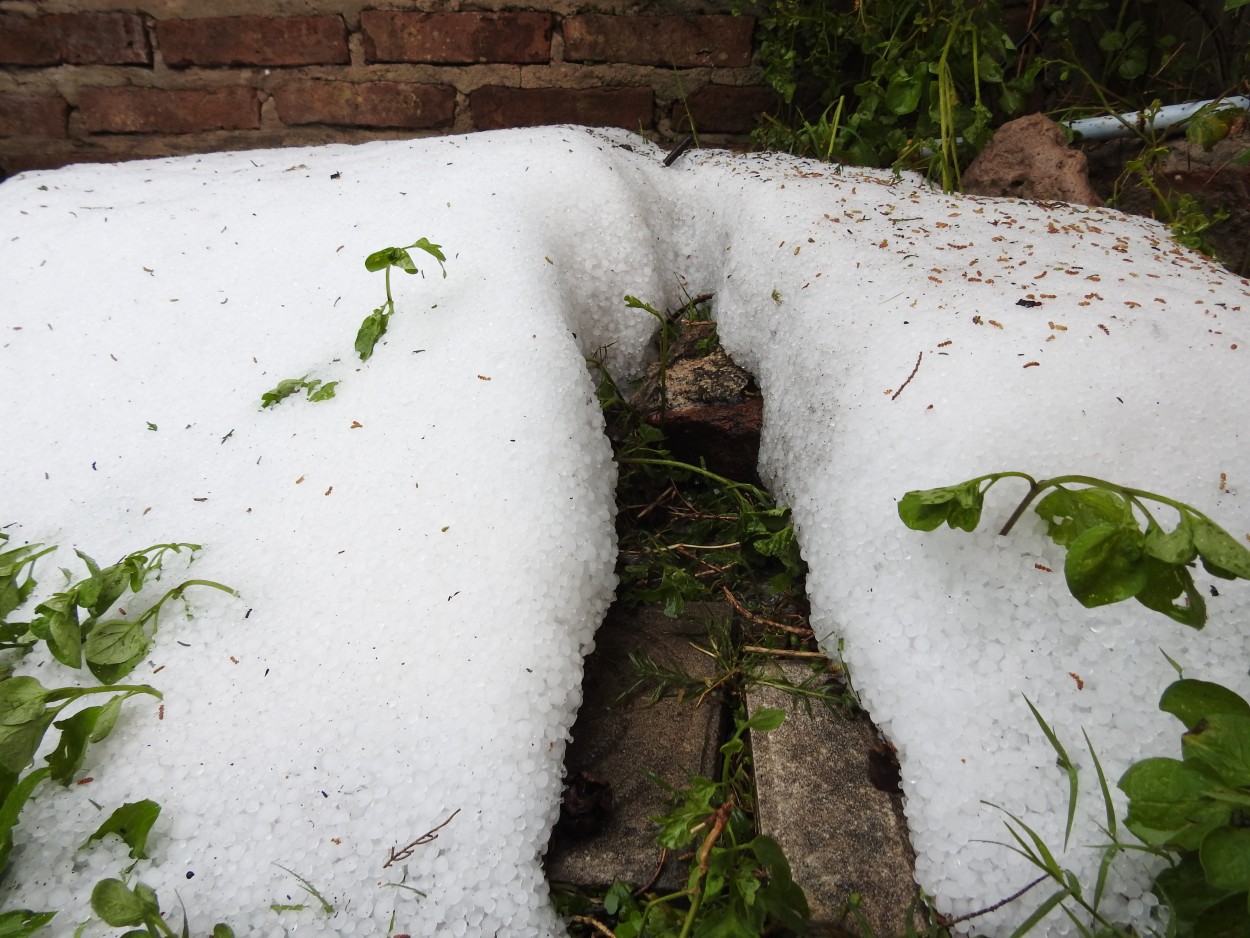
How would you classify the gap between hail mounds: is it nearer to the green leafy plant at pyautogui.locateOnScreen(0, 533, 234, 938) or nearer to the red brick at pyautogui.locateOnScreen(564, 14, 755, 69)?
the green leafy plant at pyautogui.locateOnScreen(0, 533, 234, 938)

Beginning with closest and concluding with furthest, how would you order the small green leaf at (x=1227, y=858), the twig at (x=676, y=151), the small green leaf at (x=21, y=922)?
the small green leaf at (x=1227, y=858), the small green leaf at (x=21, y=922), the twig at (x=676, y=151)

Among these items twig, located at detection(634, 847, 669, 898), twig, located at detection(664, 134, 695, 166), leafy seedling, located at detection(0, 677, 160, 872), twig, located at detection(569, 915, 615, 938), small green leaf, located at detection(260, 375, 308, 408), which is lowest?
twig, located at detection(569, 915, 615, 938)

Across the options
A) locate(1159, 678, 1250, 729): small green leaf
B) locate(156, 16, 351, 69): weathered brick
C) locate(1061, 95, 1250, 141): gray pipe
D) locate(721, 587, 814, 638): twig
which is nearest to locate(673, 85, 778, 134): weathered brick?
locate(1061, 95, 1250, 141): gray pipe

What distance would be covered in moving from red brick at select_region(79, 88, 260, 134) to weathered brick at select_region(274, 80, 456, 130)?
110 mm

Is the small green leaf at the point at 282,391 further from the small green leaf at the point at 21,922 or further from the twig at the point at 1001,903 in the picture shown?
the twig at the point at 1001,903

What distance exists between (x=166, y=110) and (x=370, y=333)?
1.47 meters

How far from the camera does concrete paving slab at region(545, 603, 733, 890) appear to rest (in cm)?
86

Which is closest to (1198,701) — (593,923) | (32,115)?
(593,923)

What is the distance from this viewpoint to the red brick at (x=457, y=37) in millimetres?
1977

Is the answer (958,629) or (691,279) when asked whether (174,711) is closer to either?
(958,629)

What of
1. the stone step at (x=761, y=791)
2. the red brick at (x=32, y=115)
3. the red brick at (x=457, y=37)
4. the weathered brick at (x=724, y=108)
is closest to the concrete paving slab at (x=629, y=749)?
the stone step at (x=761, y=791)

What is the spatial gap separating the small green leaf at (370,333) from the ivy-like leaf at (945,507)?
33.1 inches

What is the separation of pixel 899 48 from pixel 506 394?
138 cm

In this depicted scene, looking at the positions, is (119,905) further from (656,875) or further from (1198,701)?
(1198,701)
